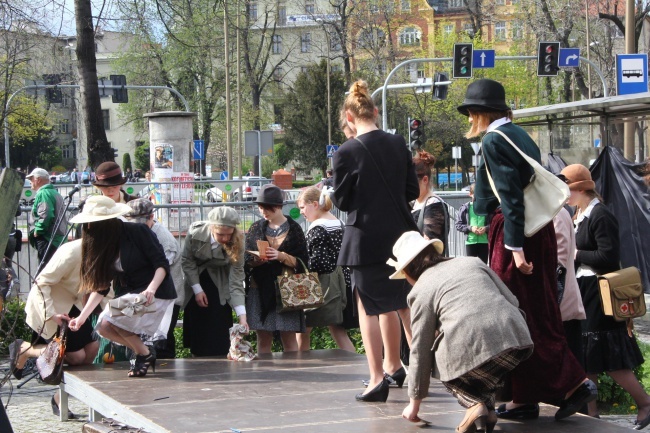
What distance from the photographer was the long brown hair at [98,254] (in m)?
7.28

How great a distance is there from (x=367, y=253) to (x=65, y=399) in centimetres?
355

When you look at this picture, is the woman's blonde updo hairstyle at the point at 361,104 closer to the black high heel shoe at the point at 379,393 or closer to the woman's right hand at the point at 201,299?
the black high heel shoe at the point at 379,393

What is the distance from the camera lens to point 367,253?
589 cm

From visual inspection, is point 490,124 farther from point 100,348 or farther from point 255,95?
point 255,95

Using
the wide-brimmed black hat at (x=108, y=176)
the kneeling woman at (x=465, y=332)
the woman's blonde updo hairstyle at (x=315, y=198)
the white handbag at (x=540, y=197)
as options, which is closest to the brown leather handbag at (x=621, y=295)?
the white handbag at (x=540, y=197)

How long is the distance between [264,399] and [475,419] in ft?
6.02

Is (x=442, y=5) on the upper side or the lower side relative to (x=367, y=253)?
upper

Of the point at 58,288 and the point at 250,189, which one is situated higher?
the point at 58,288

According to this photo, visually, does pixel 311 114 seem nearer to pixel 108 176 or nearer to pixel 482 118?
pixel 108 176

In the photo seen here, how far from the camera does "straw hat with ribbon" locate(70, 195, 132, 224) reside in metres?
7.23

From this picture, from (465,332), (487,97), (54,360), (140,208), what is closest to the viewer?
(465,332)

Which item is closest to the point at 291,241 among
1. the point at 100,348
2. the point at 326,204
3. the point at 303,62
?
the point at 326,204

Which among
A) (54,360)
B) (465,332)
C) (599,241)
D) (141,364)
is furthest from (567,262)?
(54,360)

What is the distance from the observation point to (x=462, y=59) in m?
31.4
